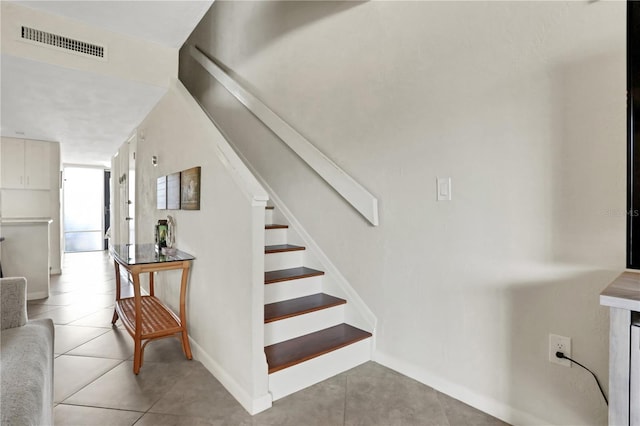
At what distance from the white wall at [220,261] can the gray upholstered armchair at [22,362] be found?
33.1 inches

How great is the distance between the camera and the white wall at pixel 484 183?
142cm

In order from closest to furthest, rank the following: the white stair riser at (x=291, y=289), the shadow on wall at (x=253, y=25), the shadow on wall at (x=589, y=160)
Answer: the shadow on wall at (x=589, y=160)
the white stair riser at (x=291, y=289)
the shadow on wall at (x=253, y=25)

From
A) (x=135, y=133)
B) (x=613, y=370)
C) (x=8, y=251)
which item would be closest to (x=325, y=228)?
(x=613, y=370)

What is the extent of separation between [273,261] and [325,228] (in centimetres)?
51

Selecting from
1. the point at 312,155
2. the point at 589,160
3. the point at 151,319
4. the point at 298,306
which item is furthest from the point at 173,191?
the point at 589,160

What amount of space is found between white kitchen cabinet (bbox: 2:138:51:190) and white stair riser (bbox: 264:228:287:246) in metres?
4.77

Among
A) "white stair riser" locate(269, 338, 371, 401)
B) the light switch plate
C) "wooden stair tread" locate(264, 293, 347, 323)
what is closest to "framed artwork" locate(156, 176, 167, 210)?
"wooden stair tread" locate(264, 293, 347, 323)

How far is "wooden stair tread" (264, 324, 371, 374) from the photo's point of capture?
6.42 feet

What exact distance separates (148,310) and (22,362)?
5.94 feet

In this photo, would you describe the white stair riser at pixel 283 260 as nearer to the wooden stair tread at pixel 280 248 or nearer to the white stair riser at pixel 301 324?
the wooden stair tread at pixel 280 248

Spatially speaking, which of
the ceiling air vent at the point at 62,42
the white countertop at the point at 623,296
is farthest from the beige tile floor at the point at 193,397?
the ceiling air vent at the point at 62,42

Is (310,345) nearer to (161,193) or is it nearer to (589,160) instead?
(589,160)

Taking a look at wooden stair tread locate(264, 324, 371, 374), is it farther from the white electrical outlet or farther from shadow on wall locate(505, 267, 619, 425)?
the white electrical outlet

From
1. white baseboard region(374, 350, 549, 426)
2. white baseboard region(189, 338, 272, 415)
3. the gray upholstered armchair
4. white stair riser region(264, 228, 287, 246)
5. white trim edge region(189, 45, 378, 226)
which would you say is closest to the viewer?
the gray upholstered armchair
